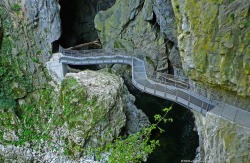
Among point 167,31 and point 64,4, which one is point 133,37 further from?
point 64,4

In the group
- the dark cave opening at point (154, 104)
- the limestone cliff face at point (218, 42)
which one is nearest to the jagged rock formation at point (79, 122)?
the dark cave opening at point (154, 104)

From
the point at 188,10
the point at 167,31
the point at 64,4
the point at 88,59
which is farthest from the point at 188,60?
the point at 64,4

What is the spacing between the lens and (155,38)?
29.5m

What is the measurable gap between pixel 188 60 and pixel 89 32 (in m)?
24.2

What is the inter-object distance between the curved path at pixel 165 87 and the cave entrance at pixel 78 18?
7.36 metres

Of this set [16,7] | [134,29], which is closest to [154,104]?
[134,29]

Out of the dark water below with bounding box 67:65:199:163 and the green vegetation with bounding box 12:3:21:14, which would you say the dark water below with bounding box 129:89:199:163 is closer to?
the dark water below with bounding box 67:65:199:163

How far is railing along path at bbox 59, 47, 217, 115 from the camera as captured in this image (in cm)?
1725

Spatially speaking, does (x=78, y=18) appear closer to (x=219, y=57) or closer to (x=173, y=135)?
(x=173, y=135)

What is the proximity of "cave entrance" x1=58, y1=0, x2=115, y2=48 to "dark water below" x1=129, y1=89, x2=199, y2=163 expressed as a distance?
13.1 m

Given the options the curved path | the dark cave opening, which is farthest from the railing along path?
the dark cave opening

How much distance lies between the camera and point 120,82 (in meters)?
23.5

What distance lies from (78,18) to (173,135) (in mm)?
20874

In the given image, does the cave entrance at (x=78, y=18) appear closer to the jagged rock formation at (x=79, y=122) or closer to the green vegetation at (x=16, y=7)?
the green vegetation at (x=16, y=7)
